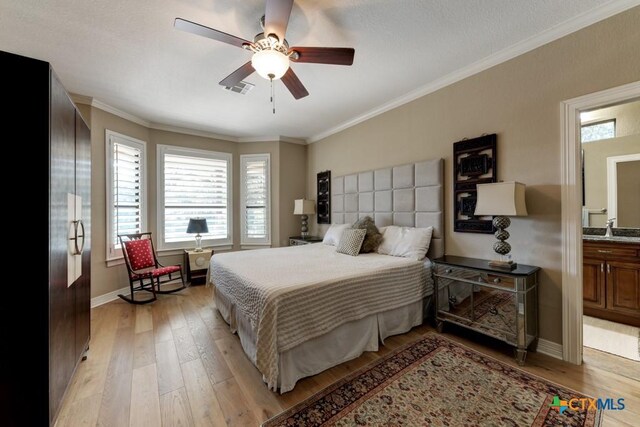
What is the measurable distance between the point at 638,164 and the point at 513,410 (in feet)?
11.7

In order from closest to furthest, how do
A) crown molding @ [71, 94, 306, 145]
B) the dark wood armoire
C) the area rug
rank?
the dark wood armoire, the area rug, crown molding @ [71, 94, 306, 145]

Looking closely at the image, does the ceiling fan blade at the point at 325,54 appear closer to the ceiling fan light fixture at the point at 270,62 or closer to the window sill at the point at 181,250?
the ceiling fan light fixture at the point at 270,62

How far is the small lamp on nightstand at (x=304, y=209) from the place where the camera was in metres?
4.89

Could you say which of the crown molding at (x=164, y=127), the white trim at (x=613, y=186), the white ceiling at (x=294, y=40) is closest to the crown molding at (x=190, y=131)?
the crown molding at (x=164, y=127)

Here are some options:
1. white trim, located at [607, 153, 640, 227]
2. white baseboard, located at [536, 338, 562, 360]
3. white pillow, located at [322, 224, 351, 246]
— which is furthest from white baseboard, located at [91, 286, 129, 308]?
white trim, located at [607, 153, 640, 227]

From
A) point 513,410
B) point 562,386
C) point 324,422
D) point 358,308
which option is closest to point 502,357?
point 562,386

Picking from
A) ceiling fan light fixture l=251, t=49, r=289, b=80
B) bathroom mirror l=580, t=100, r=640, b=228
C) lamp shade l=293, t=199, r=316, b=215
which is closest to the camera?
ceiling fan light fixture l=251, t=49, r=289, b=80

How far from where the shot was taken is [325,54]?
73.9 inches

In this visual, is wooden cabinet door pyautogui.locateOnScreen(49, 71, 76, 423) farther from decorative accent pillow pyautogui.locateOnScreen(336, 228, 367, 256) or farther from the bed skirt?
decorative accent pillow pyautogui.locateOnScreen(336, 228, 367, 256)

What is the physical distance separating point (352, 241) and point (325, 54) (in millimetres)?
2081

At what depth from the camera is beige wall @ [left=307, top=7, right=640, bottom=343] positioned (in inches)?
76.4

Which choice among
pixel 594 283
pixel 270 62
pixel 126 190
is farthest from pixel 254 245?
pixel 594 283

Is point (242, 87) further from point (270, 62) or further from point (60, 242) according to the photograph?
point (60, 242)

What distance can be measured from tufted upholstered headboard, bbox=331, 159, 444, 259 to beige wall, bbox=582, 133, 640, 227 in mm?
2282
